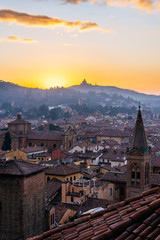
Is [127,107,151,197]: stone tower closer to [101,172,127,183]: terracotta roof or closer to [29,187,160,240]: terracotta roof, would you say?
[101,172,127,183]: terracotta roof

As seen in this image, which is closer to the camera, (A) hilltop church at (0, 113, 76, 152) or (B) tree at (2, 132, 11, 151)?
(B) tree at (2, 132, 11, 151)

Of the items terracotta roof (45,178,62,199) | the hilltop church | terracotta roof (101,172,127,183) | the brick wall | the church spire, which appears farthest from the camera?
the hilltop church

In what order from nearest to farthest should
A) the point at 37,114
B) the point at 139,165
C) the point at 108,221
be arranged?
the point at 108,221, the point at 139,165, the point at 37,114

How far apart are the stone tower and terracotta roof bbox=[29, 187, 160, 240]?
45.6 ft

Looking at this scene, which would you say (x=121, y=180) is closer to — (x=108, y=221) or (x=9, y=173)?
(x=9, y=173)

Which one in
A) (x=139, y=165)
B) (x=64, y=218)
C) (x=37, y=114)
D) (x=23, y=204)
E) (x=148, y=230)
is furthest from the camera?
(x=37, y=114)

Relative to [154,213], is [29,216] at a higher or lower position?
lower

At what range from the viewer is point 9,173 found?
546 inches

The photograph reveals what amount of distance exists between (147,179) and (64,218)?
18.2ft

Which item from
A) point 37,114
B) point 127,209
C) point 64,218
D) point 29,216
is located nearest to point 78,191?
point 64,218

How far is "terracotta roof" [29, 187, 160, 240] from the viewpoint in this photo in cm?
294

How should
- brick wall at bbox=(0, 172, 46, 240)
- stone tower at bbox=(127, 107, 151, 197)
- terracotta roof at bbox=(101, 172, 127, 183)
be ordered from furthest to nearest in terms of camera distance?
terracotta roof at bbox=(101, 172, 127, 183)
stone tower at bbox=(127, 107, 151, 197)
brick wall at bbox=(0, 172, 46, 240)

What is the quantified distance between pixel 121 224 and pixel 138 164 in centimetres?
1500

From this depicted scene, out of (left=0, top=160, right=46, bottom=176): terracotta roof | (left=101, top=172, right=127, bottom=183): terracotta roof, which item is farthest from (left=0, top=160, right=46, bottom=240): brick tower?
(left=101, top=172, right=127, bottom=183): terracotta roof
